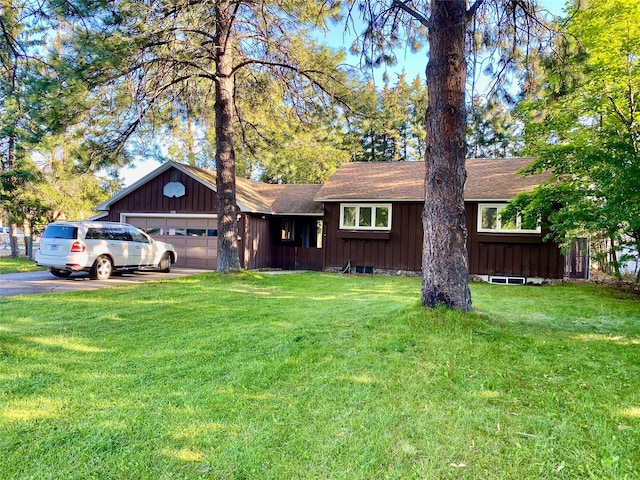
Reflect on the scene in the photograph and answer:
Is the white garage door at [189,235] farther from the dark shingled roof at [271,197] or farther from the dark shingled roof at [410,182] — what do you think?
the dark shingled roof at [410,182]

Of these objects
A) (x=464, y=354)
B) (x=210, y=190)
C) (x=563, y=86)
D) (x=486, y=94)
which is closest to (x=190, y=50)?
(x=210, y=190)

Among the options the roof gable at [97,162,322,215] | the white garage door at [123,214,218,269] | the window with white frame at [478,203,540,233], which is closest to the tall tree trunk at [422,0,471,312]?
the window with white frame at [478,203,540,233]

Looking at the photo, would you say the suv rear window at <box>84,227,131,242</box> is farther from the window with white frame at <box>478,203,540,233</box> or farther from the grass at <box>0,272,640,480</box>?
the window with white frame at <box>478,203,540,233</box>

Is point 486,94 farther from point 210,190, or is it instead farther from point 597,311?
point 210,190

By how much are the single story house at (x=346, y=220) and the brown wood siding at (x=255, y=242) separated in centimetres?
4

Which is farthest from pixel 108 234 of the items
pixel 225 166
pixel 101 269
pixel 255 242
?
pixel 255 242

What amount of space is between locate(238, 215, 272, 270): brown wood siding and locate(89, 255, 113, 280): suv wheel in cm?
488

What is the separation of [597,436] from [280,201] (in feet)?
51.3

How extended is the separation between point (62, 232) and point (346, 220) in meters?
9.03

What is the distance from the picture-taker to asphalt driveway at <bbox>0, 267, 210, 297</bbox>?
8.96 metres

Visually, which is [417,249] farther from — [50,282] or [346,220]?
[50,282]

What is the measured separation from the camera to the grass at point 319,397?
2.36 meters

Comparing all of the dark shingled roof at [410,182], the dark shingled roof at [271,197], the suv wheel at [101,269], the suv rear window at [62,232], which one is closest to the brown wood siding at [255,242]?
the dark shingled roof at [271,197]

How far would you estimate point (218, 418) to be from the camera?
113 inches
